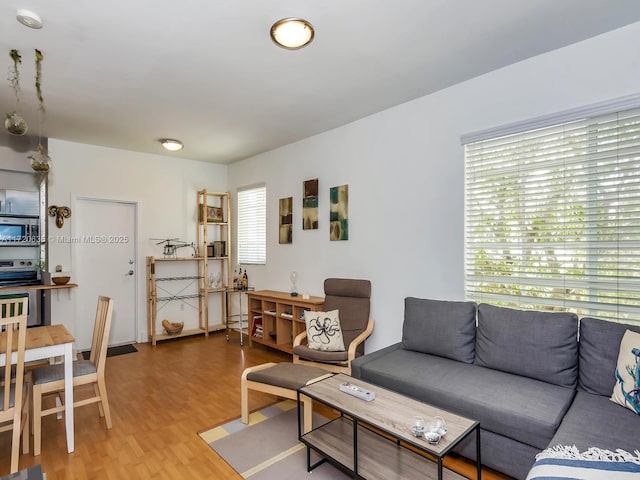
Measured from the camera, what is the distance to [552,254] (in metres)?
2.45

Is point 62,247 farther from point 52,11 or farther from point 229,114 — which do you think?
point 52,11

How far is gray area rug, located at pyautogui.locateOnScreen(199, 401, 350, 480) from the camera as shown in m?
2.05

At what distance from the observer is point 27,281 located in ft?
13.9

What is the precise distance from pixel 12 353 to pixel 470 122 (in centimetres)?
365

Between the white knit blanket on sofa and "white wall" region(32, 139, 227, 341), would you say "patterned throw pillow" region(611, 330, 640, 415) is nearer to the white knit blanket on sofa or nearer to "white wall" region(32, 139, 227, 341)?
the white knit blanket on sofa

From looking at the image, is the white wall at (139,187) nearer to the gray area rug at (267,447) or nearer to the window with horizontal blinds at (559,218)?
the gray area rug at (267,447)

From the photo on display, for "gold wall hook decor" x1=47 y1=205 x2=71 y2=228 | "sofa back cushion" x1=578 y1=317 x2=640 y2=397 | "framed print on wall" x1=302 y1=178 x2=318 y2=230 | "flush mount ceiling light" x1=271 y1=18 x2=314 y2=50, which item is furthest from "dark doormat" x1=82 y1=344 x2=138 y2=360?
"sofa back cushion" x1=578 y1=317 x2=640 y2=397

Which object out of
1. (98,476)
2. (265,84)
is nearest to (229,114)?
(265,84)

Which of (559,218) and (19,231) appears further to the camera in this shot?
(19,231)

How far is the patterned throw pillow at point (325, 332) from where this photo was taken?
3195 mm

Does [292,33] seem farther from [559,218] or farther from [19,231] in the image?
[19,231]

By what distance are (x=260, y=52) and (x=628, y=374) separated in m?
2.96

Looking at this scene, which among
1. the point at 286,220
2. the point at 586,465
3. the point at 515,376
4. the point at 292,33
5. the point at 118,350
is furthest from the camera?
the point at 286,220

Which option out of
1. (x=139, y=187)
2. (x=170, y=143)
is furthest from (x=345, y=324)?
(x=139, y=187)
